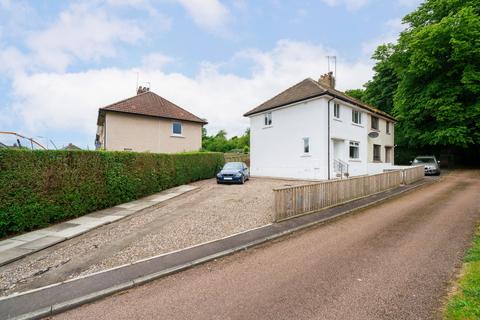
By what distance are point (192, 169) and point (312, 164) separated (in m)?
8.73

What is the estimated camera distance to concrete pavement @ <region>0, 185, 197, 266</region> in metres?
6.01

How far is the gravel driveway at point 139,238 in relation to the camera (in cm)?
499

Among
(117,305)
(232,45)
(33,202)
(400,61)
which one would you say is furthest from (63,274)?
(400,61)

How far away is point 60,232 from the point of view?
7.45m

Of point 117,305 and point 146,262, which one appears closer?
point 117,305

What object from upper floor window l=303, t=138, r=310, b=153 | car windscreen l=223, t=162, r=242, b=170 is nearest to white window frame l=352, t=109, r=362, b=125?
upper floor window l=303, t=138, r=310, b=153

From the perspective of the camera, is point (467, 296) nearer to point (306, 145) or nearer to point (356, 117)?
point (306, 145)

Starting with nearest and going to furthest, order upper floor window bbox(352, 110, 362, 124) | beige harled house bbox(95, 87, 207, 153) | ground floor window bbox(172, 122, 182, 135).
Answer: beige harled house bbox(95, 87, 207, 153) → upper floor window bbox(352, 110, 362, 124) → ground floor window bbox(172, 122, 182, 135)

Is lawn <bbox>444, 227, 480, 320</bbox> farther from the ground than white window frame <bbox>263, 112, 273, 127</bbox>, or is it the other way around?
white window frame <bbox>263, 112, 273, 127</bbox>

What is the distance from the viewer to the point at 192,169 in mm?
18297

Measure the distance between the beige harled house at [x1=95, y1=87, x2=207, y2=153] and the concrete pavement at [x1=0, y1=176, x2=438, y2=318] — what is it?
627 inches

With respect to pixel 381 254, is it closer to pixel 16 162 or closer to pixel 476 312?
pixel 476 312

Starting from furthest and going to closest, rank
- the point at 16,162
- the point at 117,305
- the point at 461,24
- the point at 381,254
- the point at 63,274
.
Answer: the point at 461,24 < the point at 16,162 < the point at 381,254 < the point at 63,274 < the point at 117,305

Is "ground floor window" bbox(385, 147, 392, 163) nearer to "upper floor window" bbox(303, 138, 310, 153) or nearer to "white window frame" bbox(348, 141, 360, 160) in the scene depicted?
"white window frame" bbox(348, 141, 360, 160)
